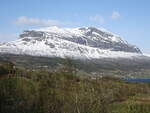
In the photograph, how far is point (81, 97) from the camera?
42.4 metres

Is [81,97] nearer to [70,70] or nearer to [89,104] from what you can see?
[89,104]

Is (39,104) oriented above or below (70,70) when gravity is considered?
below

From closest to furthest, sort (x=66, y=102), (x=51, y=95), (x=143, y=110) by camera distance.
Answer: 1. (x=66, y=102)
2. (x=51, y=95)
3. (x=143, y=110)

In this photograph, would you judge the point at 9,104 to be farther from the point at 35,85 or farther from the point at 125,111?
the point at 125,111

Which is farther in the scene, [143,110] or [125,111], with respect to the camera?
[143,110]

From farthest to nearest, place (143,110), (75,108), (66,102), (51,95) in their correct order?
(143,110) → (51,95) → (66,102) → (75,108)

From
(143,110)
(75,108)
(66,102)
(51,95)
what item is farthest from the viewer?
(143,110)

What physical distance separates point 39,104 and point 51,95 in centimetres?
266

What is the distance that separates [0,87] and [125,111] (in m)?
19.5

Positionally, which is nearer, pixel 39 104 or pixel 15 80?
pixel 39 104

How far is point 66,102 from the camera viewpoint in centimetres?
4231

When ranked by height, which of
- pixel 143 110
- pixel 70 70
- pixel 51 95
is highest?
pixel 70 70

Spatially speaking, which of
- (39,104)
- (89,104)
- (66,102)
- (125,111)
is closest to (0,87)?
(39,104)

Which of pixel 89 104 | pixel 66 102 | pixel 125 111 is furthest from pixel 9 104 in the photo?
pixel 125 111
